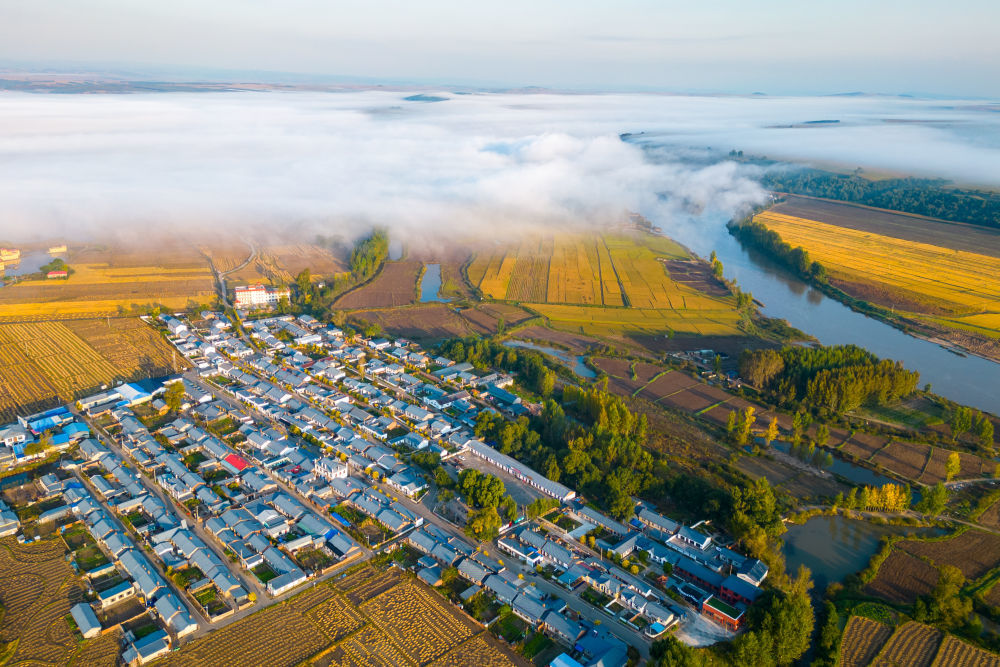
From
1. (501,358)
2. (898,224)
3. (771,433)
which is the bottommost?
(501,358)

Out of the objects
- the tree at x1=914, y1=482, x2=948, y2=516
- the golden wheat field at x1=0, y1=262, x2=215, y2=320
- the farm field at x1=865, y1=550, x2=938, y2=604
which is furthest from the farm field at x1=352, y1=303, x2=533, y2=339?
the farm field at x1=865, y1=550, x2=938, y2=604

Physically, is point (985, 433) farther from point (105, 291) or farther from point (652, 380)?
point (105, 291)

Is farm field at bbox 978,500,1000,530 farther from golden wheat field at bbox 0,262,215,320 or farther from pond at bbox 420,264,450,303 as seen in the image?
golden wheat field at bbox 0,262,215,320

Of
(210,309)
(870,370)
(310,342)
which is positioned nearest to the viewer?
(870,370)

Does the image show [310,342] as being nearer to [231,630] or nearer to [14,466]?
[14,466]

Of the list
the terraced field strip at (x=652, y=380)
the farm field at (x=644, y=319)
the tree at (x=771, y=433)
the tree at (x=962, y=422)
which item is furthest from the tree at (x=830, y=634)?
the farm field at (x=644, y=319)

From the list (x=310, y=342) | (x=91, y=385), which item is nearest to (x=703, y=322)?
(x=310, y=342)

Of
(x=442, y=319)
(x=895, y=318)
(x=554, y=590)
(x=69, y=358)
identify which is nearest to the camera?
(x=554, y=590)

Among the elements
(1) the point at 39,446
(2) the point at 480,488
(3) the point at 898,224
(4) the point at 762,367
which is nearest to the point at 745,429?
(4) the point at 762,367
